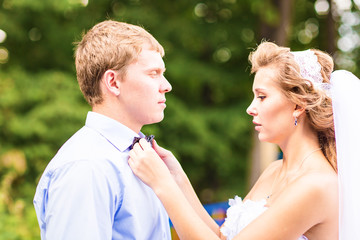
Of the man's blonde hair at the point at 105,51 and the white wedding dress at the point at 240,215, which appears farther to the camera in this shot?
the white wedding dress at the point at 240,215

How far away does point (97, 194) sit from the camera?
6.44ft

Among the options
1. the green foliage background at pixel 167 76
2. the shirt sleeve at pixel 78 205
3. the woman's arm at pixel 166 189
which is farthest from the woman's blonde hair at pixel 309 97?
the green foliage background at pixel 167 76

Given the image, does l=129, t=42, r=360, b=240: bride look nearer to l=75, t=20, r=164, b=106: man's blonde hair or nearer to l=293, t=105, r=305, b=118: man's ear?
l=293, t=105, r=305, b=118: man's ear

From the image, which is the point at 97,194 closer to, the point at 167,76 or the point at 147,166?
the point at 147,166

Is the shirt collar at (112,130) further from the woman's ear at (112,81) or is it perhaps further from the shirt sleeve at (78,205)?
the shirt sleeve at (78,205)

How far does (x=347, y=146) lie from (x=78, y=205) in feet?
4.93

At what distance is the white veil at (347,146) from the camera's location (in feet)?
8.05

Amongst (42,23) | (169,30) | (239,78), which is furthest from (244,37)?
(42,23)

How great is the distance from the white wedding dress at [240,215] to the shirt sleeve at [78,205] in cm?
102

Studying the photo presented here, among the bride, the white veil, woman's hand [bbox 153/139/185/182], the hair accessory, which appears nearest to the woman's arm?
the bride

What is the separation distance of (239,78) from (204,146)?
153cm

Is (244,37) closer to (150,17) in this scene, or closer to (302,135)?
(150,17)

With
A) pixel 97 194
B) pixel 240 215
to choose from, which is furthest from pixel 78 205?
pixel 240 215

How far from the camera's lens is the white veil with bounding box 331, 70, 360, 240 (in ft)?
8.05
